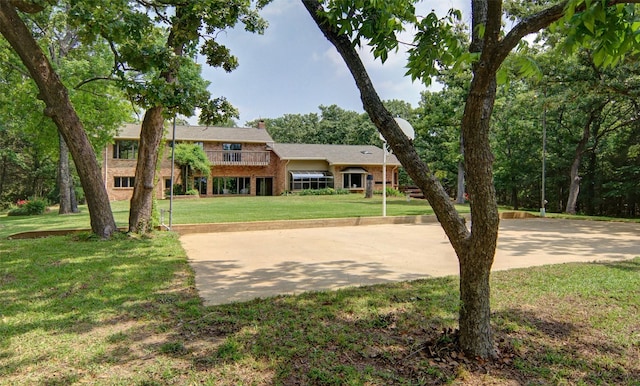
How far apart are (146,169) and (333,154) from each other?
938 inches

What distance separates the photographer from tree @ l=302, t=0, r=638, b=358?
2.16 metres

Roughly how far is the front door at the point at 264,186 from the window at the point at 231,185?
0.88m

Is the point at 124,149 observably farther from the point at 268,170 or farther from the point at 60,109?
the point at 60,109

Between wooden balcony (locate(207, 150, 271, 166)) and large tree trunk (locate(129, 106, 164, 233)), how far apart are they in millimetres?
20426

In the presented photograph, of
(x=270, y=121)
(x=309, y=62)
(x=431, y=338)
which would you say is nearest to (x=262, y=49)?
(x=309, y=62)

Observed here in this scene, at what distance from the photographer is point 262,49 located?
33.7ft

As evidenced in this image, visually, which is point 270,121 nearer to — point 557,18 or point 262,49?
point 262,49

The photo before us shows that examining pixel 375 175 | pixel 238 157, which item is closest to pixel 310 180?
pixel 375 175

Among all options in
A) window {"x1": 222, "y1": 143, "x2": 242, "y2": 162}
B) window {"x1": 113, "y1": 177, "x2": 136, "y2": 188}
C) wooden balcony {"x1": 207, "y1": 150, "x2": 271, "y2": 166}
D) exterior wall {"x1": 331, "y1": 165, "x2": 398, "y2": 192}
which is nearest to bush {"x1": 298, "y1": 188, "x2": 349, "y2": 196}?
exterior wall {"x1": 331, "y1": 165, "x2": 398, "y2": 192}

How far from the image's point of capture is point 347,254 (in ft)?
21.6

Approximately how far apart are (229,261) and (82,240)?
3533 millimetres

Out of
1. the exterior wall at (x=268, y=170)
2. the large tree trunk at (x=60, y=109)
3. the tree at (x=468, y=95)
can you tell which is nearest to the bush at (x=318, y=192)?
the exterior wall at (x=268, y=170)

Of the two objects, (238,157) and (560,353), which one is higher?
(238,157)

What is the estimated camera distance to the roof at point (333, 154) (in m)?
29.6
